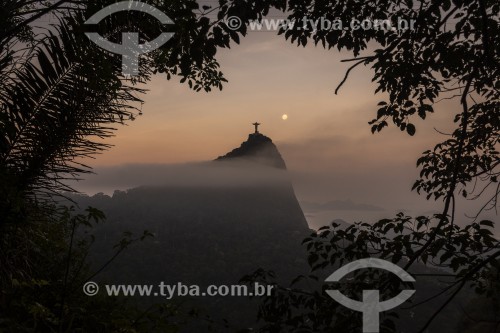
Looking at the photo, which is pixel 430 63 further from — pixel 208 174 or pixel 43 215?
pixel 208 174

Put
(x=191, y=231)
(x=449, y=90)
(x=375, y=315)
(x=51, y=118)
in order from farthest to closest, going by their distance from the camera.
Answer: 1. (x=191, y=231)
2. (x=449, y=90)
3. (x=51, y=118)
4. (x=375, y=315)

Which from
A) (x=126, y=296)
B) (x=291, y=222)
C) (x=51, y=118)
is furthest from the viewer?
(x=291, y=222)

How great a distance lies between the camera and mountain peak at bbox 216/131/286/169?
6393 inches

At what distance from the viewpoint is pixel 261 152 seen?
562 feet

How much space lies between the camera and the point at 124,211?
133000mm

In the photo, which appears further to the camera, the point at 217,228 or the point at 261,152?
the point at 261,152

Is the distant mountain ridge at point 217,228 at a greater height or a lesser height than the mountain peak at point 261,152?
lesser

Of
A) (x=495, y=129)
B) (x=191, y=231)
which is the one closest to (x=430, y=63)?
(x=495, y=129)

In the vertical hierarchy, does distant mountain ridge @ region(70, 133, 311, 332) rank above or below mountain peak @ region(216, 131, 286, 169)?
below

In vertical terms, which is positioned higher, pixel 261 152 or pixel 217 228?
pixel 261 152

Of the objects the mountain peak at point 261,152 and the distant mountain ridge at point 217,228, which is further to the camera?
the mountain peak at point 261,152

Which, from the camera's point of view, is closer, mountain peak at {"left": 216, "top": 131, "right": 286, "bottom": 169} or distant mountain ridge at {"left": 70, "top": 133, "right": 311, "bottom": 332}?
distant mountain ridge at {"left": 70, "top": 133, "right": 311, "bottom": 332}

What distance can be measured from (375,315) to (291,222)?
131 m

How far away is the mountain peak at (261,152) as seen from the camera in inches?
6393
